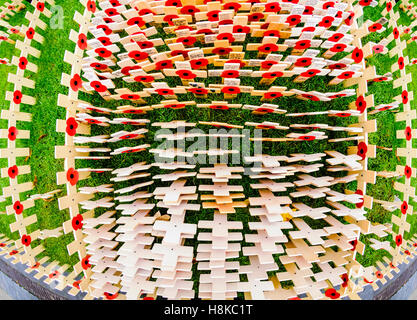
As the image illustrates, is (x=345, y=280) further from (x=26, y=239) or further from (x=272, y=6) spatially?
(x=26, y=239)

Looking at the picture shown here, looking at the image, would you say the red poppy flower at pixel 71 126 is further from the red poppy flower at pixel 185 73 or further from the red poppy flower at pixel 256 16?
the red poppy flower at pixel 256 16

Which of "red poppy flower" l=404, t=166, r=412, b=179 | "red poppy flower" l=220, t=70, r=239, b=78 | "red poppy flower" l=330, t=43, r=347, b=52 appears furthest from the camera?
"red poppy flower" l=404, t=166, r=412, b=179

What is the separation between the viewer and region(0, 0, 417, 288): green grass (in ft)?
4.27

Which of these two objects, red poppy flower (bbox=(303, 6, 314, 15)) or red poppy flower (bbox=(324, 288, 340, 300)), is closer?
red poppy flower (bbox=(303, 6, 314, 15))

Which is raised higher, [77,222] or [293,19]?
[293,19]

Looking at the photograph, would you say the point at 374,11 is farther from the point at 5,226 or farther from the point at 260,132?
the point at 5,226

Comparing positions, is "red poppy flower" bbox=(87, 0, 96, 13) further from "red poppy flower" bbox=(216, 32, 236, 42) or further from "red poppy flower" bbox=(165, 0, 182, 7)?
"red poppy flower" bbox=(216, 32, 236, 42)

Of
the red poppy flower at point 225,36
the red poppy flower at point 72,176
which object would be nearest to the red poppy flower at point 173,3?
the red poppy flower at point 225,36

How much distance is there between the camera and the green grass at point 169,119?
1.30 metres

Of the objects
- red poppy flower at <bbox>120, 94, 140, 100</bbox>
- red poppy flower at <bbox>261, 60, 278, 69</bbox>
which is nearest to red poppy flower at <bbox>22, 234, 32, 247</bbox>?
red poppy flower at <bbox>120, 94, 140, 100</bbox>

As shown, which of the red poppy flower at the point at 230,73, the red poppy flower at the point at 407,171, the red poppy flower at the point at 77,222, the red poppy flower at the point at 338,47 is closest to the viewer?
the red poppy flower at the point at 230,73

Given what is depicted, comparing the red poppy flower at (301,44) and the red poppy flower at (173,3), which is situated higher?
the red poppy flower at (173,3)

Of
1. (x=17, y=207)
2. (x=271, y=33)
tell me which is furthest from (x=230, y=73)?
(x=17, y=207)

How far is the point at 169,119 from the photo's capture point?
4.27ft
